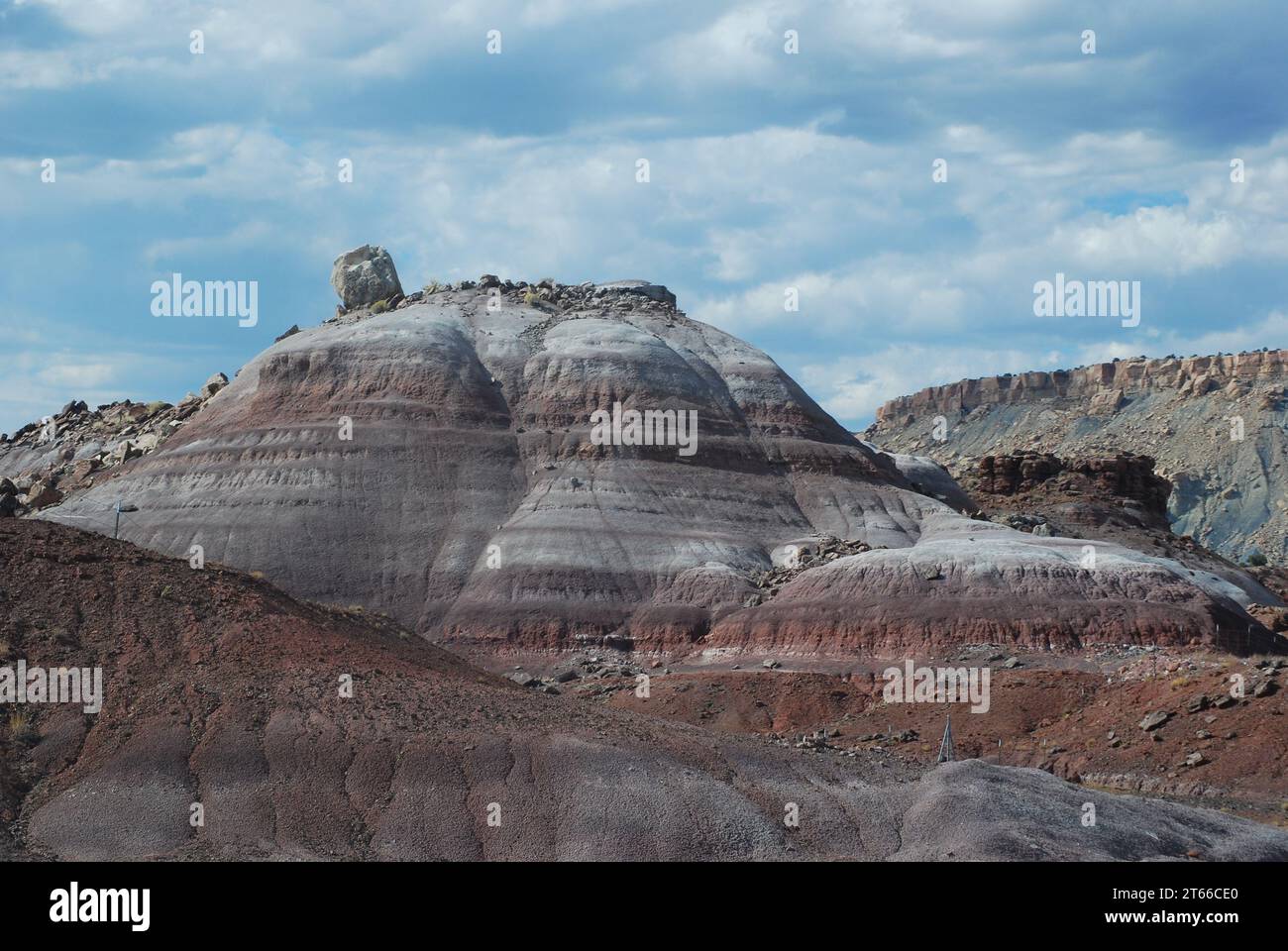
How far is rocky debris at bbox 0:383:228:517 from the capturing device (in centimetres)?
9056

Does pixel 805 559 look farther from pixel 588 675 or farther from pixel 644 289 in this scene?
pixel 644 289

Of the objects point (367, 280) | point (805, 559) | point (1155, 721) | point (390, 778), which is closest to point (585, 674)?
point (805, 559)

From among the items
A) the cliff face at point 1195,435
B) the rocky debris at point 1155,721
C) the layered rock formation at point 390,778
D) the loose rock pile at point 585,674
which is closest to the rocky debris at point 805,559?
the loose rock pile at point 585,674

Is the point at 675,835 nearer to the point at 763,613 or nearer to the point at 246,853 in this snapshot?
the point at 246,853

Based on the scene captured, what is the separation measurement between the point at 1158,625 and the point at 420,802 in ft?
138

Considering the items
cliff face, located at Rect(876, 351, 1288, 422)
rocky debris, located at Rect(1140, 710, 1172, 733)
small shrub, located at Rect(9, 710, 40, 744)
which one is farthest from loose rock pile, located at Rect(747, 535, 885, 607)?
cliff face, located at Rect(876, 351, 1288, 422)

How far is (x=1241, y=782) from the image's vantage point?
41.6 meters

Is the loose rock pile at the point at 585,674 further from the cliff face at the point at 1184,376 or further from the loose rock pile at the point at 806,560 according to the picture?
the cliff face at the point at 1184,376

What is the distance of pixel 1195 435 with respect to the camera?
172m

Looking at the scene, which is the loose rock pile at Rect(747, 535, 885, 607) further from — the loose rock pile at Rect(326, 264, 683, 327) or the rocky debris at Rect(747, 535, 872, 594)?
the loose rock pile at Rect(326, 264, 683, 327)

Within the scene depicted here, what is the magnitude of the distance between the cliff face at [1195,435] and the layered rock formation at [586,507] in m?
59.9

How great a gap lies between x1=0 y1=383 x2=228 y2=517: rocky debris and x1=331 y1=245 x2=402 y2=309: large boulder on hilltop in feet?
35.1

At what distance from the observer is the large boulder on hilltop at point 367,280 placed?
109875 millimetres

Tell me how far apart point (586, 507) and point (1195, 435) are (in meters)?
111
